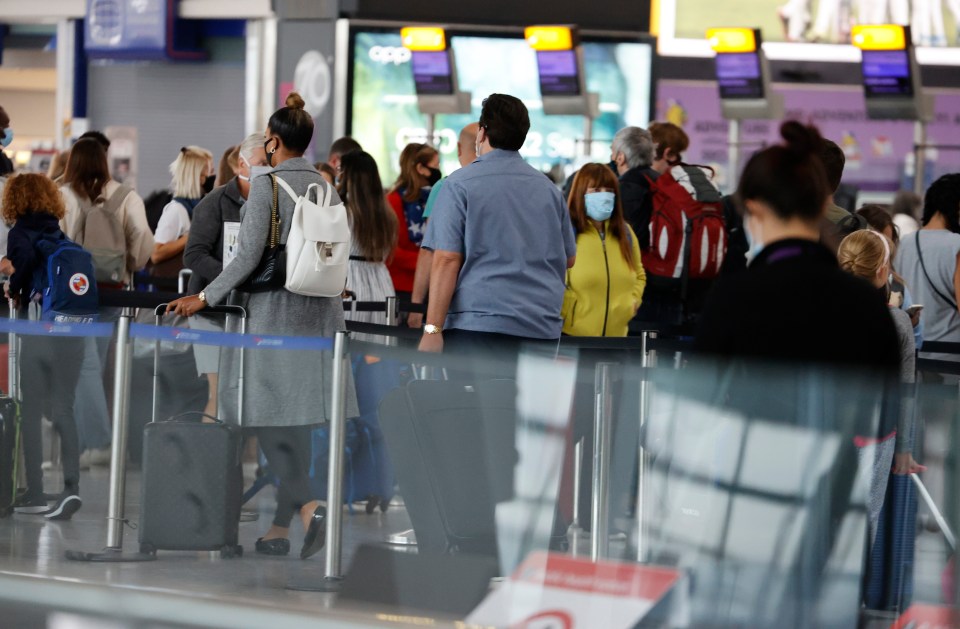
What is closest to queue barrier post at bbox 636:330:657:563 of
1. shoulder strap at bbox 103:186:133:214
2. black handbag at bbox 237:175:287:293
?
black handbag at bbox 237:175:287:293

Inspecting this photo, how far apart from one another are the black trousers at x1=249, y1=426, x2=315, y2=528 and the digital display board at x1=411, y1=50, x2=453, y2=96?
974cm

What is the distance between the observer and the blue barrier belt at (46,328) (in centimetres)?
633

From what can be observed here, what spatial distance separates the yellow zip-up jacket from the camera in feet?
23.0

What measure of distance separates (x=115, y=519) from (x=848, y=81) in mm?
15074

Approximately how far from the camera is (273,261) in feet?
20.2

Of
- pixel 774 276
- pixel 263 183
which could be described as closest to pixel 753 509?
pixel 774 276

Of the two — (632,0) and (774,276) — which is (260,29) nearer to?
(632,0)

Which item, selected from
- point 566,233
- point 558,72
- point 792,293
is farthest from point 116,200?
point 558,72

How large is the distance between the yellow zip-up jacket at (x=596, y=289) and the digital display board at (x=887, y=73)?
8.24 meters

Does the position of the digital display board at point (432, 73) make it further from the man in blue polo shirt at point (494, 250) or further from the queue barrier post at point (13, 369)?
the man in blue polo shirt at point (494, 250)

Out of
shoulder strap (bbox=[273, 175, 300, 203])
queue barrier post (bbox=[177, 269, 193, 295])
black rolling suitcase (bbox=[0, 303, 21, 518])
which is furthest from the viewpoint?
queue barrier post (bbox=[177, 269, 193, 295])

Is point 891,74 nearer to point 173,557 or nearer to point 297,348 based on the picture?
point 297,348

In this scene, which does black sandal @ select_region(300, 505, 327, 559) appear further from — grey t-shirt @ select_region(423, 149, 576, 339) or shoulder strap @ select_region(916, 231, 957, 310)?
shoulder strap @ select_region(916, 231, 957, 310)

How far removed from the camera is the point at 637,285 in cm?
741
